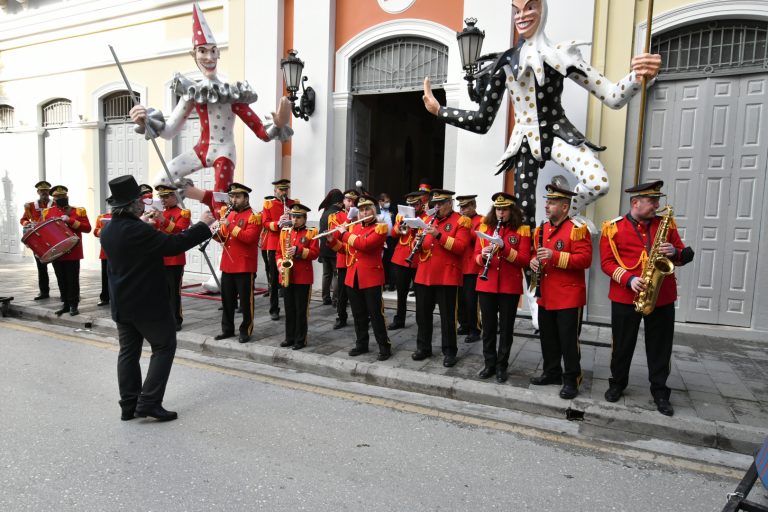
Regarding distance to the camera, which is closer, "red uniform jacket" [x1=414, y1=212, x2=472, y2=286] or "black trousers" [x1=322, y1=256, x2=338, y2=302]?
"red uniform jacket" [x1=414, y1=212, x2=472, y2=286]

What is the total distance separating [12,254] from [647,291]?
16285 mm

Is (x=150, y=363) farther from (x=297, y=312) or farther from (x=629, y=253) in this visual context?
(x=629, y=253)

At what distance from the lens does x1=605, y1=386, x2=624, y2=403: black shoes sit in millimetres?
4570

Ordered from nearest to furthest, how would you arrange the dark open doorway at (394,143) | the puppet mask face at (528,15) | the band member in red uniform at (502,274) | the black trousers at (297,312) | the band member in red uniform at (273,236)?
the band member in red uniform at (502,274), the puppet mask face at (528,15), the black trousers at (297,312), the band member in red uniform at (273,236), the dark open doorway at (394,143)

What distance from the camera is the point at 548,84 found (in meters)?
6.11

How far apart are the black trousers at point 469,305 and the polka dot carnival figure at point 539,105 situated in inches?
47.4

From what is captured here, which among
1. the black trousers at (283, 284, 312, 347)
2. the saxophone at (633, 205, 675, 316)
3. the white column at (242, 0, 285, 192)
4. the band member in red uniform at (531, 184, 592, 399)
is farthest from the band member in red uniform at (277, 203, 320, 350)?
the white column at (242, 0, 285, 192)

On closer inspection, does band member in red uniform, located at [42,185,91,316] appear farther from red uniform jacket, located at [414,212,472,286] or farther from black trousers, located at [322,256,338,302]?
red uniform jacket, located at [414,212,472,286]

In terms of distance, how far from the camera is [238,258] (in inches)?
257

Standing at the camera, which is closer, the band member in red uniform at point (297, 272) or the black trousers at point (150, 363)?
the black trousers at point (150, 363)

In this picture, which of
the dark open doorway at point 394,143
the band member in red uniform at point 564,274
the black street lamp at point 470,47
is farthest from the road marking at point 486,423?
the dark open doorway at point 394,143

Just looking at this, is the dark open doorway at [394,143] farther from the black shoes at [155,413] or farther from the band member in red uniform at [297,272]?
the black shoes at [155,413]

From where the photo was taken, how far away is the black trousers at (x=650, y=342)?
4480 millimetres

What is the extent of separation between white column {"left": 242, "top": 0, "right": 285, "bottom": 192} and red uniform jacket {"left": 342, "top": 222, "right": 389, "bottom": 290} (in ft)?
15.2
